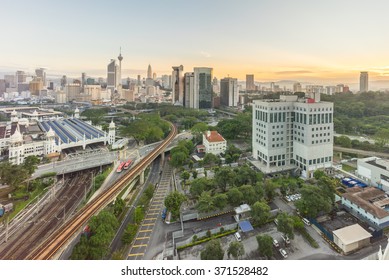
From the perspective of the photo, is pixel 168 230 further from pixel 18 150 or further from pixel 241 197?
pixel 18 150

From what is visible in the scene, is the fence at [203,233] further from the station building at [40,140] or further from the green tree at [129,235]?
the station building at [40,140]

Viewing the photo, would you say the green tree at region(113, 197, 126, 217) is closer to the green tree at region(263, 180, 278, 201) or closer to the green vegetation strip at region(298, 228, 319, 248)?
the green tree at region(263, 180, 278, 201)

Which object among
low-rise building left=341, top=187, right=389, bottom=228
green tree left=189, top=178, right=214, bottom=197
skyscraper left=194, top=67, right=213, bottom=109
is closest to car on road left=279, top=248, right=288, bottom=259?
low-rise building left=341, top=187, right=389, bottom=228

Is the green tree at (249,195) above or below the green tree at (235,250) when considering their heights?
above

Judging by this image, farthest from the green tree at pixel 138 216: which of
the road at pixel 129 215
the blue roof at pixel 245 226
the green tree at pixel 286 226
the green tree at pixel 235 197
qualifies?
the green tree at pixel 286 226

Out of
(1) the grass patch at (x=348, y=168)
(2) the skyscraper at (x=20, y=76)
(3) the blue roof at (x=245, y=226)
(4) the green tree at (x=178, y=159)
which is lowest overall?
(3) the blue roof at (x=245, y=226)

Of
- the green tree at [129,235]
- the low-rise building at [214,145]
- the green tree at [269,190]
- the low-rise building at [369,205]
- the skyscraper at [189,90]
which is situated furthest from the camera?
the skyscraper at [189,90]

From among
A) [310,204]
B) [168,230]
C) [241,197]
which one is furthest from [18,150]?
[310,204]
